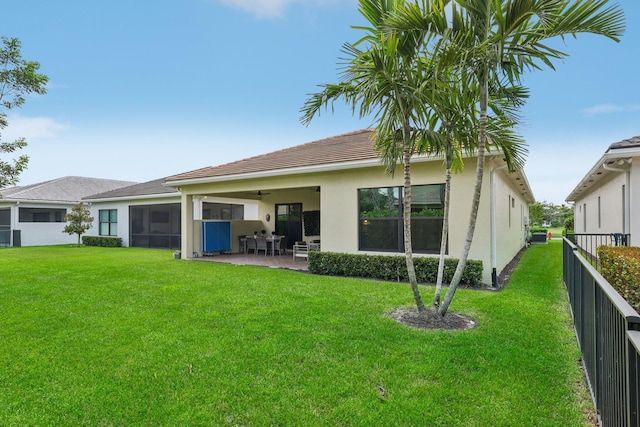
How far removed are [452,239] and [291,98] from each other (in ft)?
38.0

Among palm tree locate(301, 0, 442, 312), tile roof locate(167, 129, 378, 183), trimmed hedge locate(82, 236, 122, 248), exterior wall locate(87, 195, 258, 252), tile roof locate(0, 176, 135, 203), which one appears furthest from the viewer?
tile roof locate(0, 176, 135, 203)

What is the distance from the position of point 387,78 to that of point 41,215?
88.0 feet

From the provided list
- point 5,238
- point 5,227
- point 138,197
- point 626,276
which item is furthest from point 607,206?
point 5,227

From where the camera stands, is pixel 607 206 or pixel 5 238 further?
pixel 5 238

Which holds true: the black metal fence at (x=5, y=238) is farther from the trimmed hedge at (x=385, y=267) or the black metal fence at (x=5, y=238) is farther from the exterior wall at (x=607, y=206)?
the exterior wall at (x=607, y=206)

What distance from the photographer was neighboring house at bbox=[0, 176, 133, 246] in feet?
70.4

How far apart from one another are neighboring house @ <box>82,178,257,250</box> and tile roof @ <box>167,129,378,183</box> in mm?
3738

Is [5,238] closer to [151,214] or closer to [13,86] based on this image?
[151,214]

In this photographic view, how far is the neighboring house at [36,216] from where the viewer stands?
21453 millimetres

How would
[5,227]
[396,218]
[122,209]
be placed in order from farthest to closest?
[5,227] < [122,209] < [396,218]

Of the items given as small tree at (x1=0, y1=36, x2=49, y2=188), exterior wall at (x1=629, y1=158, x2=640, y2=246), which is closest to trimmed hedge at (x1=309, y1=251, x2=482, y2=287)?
exterior wall at (x1=629, y1=158, x2=640, y2=246)

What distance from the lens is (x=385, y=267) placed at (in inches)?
343

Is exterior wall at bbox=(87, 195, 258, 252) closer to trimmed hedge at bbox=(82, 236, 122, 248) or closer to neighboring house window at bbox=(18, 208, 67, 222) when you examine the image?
trimmed hedge at bbox=(82, 236, 122, 248)

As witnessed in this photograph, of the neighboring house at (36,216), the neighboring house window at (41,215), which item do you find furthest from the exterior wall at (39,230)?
the neighboring house window at (41,215)
